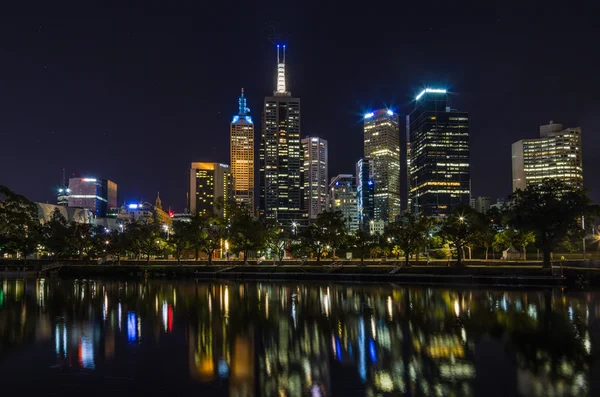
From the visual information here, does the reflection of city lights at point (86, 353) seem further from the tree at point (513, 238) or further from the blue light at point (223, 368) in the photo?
Result: the tree at point (513, 238)

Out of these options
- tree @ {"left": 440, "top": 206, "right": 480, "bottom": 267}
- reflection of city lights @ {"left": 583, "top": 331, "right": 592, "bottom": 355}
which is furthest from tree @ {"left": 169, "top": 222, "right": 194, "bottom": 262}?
reflection of city lights @ {"left": 583, "top": 331, "right": 592, "bottom": 355}

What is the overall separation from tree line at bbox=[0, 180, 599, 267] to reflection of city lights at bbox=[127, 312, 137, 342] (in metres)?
43.5

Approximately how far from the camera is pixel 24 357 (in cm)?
2014

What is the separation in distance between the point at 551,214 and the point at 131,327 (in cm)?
4890

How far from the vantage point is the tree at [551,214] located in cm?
5538

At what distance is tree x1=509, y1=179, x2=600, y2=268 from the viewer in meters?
55.4

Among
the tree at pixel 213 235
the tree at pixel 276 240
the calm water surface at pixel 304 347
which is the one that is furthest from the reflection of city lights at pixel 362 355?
the tree at pixel 213 235

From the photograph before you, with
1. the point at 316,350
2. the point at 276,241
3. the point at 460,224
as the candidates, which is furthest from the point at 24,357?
the point at 276,241

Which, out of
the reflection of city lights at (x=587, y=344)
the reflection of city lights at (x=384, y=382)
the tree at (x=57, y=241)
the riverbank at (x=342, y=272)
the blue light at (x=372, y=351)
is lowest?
Result: the riverbank at (x=342, y=272)

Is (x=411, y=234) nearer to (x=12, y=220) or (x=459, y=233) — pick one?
(x=459, y=233)

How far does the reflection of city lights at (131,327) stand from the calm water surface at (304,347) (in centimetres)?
10

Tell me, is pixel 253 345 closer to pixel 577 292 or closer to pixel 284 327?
pixel 284 327

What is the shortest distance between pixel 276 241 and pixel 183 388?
2716 inches

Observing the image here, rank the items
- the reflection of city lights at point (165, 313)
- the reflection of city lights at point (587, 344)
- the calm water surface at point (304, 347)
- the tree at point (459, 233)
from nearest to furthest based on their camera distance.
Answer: the calm water surface at point (304, 347) → the reflection of city lights at point (587, 344) → the reflection of city lights at point (165, 313) → the tree at point (459, 233)
